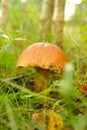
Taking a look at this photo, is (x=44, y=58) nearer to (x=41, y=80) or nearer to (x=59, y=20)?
(x=41, y=80)

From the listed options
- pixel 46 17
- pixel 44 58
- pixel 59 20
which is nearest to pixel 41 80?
pixel 44 58

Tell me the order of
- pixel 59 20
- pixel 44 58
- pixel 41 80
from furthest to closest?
pixel 59 20 → pixel 41 80 → pixel 44 58

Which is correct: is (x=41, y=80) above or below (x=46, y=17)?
below

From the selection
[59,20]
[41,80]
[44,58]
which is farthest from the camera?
[59,20]

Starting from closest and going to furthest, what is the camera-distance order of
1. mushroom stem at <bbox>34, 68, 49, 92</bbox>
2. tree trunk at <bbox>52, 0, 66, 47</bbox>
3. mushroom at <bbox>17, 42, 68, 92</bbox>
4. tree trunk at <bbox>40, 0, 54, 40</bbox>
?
mushroom at <bbox>17, 42, 68, 92</bbox>
mushroom stem at <bbox>34, 68, 49, 92</bbox>
tree trunk at <bbox>52, 0, 66, 47</bbox>
tree trunk at <bbox>40, 0, 54, 40</bbox>

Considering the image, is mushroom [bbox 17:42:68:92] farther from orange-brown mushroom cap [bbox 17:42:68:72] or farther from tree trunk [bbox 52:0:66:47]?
tree trunk [bbox 52:0:66:47]

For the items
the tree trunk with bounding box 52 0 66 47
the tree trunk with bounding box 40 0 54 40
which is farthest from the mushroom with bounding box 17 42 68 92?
the tree trunk with bounding box 40 0 54 40

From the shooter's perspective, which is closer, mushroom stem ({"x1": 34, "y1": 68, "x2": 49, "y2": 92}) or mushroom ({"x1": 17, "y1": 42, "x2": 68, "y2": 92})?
mushroom ({"x1": 17, "y1": 42, "x2": 68, "y2": 92})

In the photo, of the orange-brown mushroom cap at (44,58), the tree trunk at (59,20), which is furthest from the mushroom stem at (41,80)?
the tree trunk at (59,20)

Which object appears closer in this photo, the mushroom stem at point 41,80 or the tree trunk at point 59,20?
the mushroom stem at point 41,80

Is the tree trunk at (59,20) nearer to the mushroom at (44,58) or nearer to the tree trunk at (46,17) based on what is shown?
the tree trunk at (46,17)
